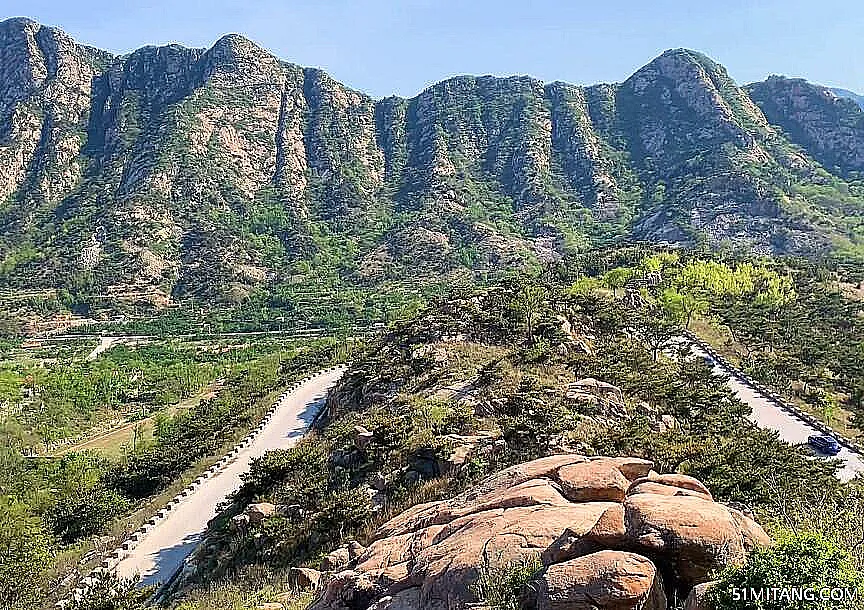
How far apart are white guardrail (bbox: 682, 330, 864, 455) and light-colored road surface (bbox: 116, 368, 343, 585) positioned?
74.6ft

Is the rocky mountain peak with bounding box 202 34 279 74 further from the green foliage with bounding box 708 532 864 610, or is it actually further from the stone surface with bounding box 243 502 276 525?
the green foliage with bounding box 708 532 864 610

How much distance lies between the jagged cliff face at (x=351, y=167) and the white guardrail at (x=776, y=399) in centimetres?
7180

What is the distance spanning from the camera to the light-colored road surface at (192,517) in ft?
55.1

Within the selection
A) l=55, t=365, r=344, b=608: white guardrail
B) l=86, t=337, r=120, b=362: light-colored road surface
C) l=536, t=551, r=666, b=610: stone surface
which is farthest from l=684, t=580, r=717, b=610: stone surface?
l=86, t=337, r=120, b=362: light-colored road surface

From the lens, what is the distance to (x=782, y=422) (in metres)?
29.0

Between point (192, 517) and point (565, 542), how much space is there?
16.6 m

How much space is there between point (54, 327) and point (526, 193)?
102 m

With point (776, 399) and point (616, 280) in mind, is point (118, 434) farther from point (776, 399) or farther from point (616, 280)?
point (776, 399)

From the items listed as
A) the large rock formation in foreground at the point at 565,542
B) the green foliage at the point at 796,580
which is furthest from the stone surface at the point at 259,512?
the green foliage at the point at 796,580

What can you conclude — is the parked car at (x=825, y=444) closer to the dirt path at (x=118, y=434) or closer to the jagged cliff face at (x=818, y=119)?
the dirt path at (x=118, y=434)

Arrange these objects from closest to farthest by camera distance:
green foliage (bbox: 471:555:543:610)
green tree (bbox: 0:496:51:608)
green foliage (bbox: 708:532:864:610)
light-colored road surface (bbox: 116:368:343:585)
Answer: green foliage (bbox: 708:532:864:610) < green foliage (bbox: 471:555:543:610) < light-colored road surface (bbox: 116:368:343:585) < green tree (bbox: 0:496:51:608)

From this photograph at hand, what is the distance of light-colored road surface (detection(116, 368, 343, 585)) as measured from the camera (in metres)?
16.8

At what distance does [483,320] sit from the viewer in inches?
1281

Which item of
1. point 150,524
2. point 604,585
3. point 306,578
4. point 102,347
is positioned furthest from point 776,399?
point 102,347
